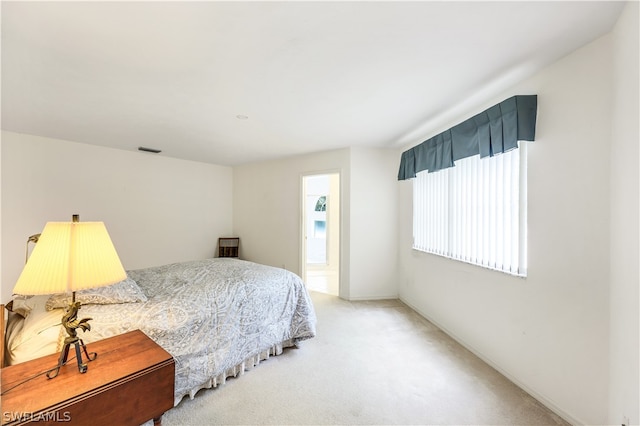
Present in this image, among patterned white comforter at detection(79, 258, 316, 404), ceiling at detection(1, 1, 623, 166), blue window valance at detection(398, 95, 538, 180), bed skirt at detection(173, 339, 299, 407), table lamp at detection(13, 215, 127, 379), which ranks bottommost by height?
bed skirt at detection(173, 339, 299, 407)

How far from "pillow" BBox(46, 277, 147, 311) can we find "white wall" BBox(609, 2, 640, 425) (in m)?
2.84

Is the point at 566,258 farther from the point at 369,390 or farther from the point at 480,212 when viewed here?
the point at 369,390

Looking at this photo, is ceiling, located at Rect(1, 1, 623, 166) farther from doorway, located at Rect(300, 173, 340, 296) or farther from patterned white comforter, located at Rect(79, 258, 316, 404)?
doorway, located at Rect(300, 173, 340, 296)

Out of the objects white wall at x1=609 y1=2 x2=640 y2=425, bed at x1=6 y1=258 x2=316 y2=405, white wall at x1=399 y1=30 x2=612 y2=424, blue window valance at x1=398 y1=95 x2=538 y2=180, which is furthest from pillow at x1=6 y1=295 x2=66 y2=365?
blue window valance at x1=398 y1=95 x2=538 y2=180

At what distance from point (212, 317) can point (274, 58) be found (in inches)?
76.0

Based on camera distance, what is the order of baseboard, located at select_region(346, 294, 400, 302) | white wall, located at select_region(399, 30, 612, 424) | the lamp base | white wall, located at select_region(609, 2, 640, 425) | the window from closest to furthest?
1. the lamp base
2. white wall, located at select_region(609, 2, 640, 425)
3. white wall, located at select_region(399, 30, 612, 424)
4. the window
5. baseboard, located at select_region(346, 294, 400, 302)

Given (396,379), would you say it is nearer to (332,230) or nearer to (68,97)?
(68,97)

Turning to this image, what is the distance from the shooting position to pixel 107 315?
64.0 inches

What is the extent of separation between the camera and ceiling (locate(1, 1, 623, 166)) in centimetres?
133

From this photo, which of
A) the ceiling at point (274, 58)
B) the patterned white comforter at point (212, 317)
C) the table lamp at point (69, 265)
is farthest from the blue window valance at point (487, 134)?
the table lamp at point (69, 265)

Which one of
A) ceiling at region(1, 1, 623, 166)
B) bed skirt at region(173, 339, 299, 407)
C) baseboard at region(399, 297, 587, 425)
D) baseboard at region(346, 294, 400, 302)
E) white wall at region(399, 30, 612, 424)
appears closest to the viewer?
ceiling at region(1, 1, 623, 166)

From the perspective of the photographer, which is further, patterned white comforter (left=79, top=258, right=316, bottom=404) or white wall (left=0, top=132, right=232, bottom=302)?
white wall (left=0, top=132, right=232, bottom=302)

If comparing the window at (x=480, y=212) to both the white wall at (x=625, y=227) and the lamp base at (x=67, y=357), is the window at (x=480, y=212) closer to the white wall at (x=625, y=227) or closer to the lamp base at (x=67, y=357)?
the white wall at (x=625, y=227)

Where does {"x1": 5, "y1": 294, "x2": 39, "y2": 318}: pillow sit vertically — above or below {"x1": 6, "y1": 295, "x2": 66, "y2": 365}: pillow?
above
